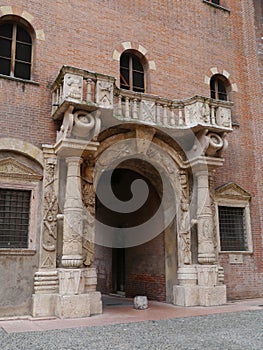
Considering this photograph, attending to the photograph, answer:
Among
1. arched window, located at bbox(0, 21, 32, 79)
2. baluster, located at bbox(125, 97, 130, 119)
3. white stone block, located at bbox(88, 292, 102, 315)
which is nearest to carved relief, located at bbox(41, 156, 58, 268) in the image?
white stone block, located at bbox(88, 292, 102, 315)

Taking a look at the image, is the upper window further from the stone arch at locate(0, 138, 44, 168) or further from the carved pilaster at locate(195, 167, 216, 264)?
the stone arch at locate(0, 138, 44, 168)

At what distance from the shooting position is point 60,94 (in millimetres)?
9758

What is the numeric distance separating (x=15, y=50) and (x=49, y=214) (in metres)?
4.62

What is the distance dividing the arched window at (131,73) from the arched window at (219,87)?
2930 millimetres

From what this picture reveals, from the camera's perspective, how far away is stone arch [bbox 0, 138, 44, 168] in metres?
9.55

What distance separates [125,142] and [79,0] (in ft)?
15.2

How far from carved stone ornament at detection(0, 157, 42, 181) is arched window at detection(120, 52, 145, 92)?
4.12 m

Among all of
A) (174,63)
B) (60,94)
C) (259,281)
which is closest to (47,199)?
(60,94)

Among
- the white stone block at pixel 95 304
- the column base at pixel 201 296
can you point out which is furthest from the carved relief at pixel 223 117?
the white stone block at pixel 95 304

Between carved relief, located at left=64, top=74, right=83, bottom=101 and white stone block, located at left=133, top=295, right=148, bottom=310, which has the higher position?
carved relief, located at left=64, top=74, right=83, bottom=101

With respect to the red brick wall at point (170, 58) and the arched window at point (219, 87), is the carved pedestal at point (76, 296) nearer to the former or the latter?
the red brick wall at point (170, 58)

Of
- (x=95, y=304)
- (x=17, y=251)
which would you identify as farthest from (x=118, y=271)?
(x=17, y=251)

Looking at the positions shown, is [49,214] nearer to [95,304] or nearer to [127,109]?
[95,304]

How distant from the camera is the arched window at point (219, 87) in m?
13.8
